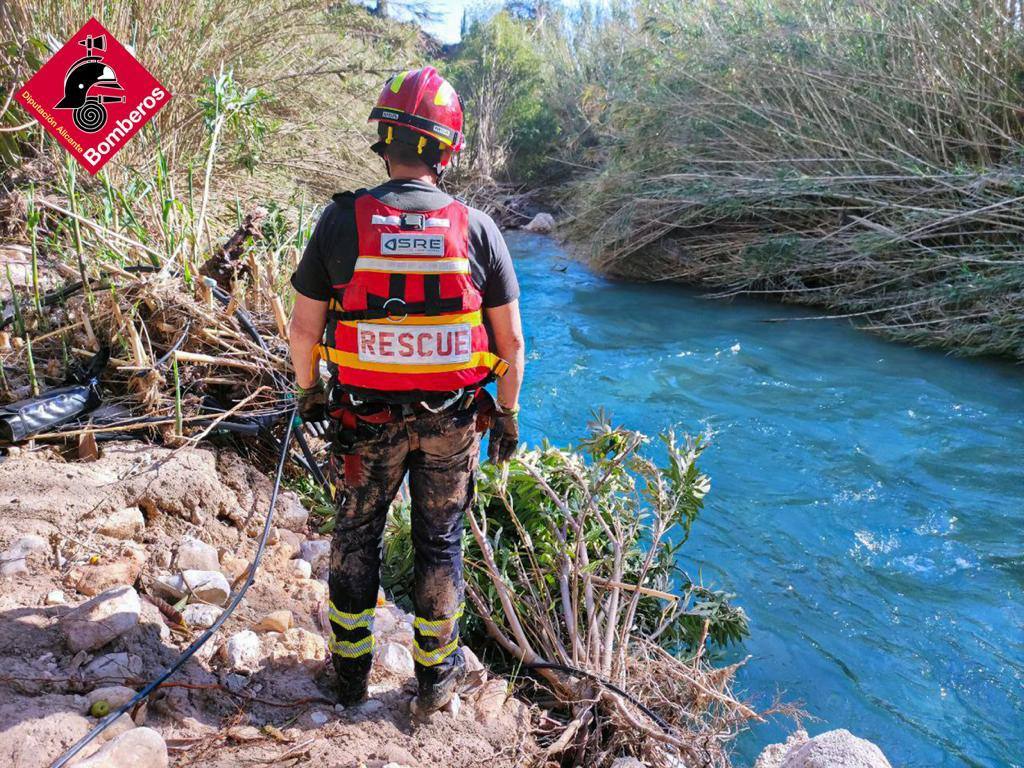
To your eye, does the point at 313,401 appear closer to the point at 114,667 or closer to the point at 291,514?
the point at 114,667

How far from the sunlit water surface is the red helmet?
252 centimetres

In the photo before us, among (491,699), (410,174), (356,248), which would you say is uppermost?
(410,174)

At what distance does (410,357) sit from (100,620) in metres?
1.29

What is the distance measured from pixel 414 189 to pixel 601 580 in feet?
5.48

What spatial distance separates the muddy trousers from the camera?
7.61 ft

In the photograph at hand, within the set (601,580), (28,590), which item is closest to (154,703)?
(28,590)

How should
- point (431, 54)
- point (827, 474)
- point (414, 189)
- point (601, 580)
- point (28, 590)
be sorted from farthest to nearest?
point (431, 54) < point (827, 474) < point (601, 580) < point (28, 590) < point (414, 189)

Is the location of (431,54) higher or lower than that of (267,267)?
higher

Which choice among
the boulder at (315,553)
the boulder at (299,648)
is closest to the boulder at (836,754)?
the boulder at (299,648)

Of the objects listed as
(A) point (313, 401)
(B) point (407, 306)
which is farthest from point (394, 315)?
(A) point (313, 401)

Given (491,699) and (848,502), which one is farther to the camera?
(848,502)

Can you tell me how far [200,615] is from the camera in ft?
8.75

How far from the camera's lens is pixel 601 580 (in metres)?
3.02

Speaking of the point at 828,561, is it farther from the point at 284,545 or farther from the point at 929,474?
the point at 284,545
